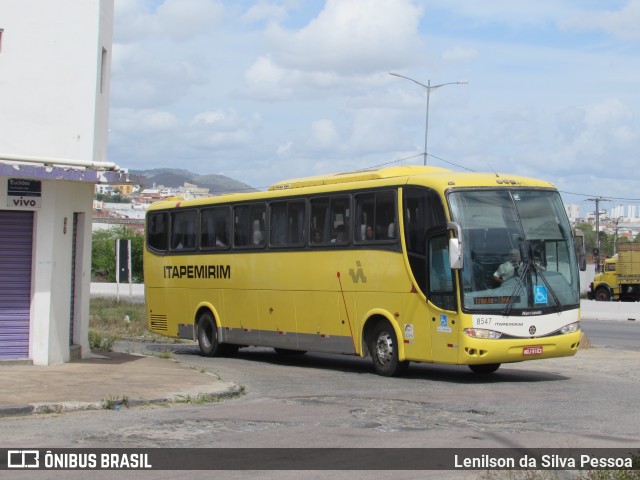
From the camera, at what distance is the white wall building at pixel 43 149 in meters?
16.5

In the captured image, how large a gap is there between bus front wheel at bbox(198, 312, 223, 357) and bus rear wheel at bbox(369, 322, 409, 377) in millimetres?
5447

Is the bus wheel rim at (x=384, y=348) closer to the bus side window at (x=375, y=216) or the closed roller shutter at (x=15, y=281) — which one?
the bus side window at (x=375, y=216)

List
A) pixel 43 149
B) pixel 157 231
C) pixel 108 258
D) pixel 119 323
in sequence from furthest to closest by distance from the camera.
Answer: pixel 108 258
pixel 119 323
pixel 157 231
pixel 43 149

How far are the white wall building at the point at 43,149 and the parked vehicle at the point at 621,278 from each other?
4577 centimetres

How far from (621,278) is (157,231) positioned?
3967 cm

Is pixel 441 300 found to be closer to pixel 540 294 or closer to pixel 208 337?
pixel 540 294

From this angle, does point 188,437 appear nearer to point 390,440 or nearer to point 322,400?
point 390,440

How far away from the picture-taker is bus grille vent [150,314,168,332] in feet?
80.7

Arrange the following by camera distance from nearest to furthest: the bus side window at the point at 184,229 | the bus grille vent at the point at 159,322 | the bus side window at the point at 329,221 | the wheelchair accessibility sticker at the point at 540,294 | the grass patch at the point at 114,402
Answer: the grass patch at the point at 114,402, the wheelchair accessibility sticker at the point at 540,294, the bus side window at the point at 329,221, the bus side window at the point at 184,229, the bus grille vent at the point at 159,322

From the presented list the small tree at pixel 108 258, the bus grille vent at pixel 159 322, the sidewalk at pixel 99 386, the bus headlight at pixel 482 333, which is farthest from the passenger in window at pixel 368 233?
the small tree at pixel 108 258

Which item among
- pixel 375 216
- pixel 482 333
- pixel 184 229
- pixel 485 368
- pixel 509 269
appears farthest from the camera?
pixel 184 229

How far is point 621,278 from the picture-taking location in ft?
191

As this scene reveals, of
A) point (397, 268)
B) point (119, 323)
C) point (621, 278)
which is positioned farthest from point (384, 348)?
point (621, 278)

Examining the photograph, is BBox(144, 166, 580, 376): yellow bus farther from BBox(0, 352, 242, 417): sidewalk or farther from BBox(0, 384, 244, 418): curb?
BBox(0, 384, 244, 418): curb
